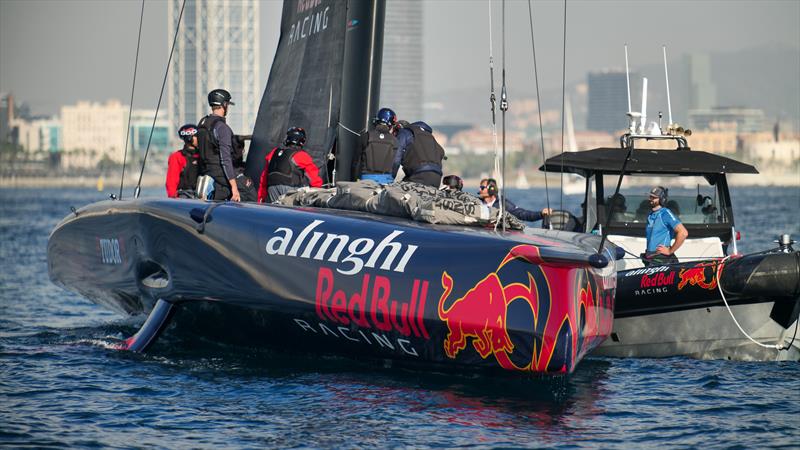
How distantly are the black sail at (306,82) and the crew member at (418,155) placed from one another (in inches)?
31.6

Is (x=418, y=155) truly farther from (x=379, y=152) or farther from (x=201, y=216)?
(x=201, y=216)

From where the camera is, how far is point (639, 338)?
37.0 feet

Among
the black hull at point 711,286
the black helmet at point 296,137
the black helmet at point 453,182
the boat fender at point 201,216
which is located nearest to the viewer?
the boat fender at point 201,216

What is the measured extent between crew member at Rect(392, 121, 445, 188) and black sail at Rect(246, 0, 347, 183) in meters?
0.80

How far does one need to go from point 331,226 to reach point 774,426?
2.97 meters

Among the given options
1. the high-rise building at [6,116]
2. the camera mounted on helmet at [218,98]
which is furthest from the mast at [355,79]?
the high-rise building at [6,116]

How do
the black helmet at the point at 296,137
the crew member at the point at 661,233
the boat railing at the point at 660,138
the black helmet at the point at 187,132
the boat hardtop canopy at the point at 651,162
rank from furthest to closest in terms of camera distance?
1. the boat railing at the point at 660,138
2. the boat hardtop canopy at the point at 651,162
3. the crew member at the point at 661,233
4. the black helmet at the point at 187,132
5. the black helmet at the point at 296,137

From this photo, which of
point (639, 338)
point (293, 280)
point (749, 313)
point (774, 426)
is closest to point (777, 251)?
point (749, 313)

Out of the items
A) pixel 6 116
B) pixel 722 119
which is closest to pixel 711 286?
pixel 6 116

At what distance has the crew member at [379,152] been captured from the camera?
10.8 m

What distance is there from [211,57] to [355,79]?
14927 cm

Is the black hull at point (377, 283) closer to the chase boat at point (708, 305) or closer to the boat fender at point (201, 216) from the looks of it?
the boat fender at point (201, 216)

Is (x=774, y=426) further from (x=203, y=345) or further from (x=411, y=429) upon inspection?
(x=203, y=345)

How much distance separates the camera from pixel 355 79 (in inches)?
449
